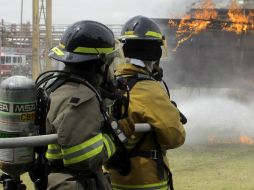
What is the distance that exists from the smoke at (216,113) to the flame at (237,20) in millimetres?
1690

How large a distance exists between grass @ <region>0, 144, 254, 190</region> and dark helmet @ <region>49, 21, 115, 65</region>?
3.32 meters

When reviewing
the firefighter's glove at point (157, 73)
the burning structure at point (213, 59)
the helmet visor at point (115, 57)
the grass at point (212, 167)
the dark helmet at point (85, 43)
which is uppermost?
the dark helmet at point (85, 43)

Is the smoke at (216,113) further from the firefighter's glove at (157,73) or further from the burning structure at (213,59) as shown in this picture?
the firefighter's glove at (157,73)

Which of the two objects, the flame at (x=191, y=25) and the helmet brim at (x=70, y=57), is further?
the flame at (x=191, y=25)

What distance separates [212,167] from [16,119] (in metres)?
4.60

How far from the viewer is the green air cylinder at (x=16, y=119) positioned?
1.94 metres

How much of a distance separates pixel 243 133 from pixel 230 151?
1748mm

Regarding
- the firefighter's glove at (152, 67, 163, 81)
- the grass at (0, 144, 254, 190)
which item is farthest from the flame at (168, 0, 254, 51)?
the firefighter's glove at (152, 67, 163, 81)

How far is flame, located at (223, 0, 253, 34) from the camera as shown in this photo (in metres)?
11.5

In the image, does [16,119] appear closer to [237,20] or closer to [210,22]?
[210,22]

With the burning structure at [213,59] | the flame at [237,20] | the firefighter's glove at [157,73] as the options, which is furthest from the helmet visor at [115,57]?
the flame at [237,20]

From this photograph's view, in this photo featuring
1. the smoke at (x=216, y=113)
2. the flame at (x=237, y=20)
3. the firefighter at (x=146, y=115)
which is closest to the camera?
the firefighter at (x=146, y=115)

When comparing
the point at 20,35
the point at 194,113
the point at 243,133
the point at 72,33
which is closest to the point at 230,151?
the point at 243,133

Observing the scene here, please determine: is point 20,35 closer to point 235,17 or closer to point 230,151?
point 235,17
